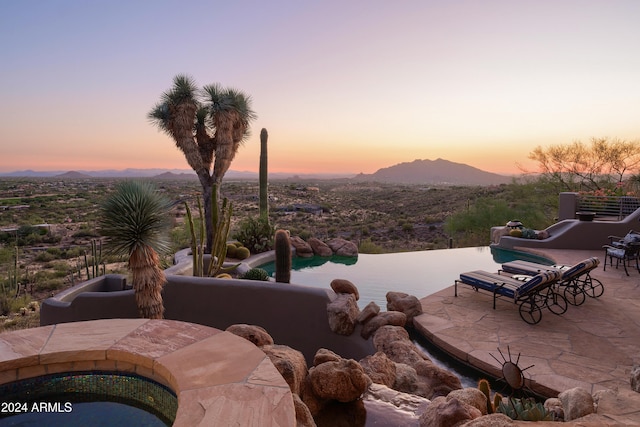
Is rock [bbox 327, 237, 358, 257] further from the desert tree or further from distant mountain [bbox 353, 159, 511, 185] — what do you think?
distant mountain [bbox 353, 159, 511, 185]

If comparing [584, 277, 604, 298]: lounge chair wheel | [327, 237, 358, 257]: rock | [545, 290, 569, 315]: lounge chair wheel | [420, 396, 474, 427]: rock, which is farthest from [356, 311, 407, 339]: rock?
[327, 237, 358, 257]: rock

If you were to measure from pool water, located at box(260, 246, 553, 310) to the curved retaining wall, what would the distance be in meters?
2.15

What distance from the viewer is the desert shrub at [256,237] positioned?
13.3 meters

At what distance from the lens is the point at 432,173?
138625mm

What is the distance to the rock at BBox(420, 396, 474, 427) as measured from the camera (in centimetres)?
308

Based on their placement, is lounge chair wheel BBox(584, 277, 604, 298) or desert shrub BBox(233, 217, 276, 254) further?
desert shrub BBox(233, 217, 276, 254)

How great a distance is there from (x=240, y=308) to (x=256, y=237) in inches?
284

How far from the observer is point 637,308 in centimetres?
700

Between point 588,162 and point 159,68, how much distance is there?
2389 cm

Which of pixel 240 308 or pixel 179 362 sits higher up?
pixel 179 362

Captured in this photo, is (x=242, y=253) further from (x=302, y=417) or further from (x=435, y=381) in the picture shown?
(x=302, y=417)

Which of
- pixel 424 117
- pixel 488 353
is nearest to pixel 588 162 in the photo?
pixel 424 117

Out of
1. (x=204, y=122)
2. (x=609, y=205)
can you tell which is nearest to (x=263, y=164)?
(x=204, y=122)

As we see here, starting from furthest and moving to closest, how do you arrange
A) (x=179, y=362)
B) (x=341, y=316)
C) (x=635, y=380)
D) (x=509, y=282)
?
(x=509, y=282) < (x=341, y=316) < (x=635, y=380) < (x=179, y=362)
